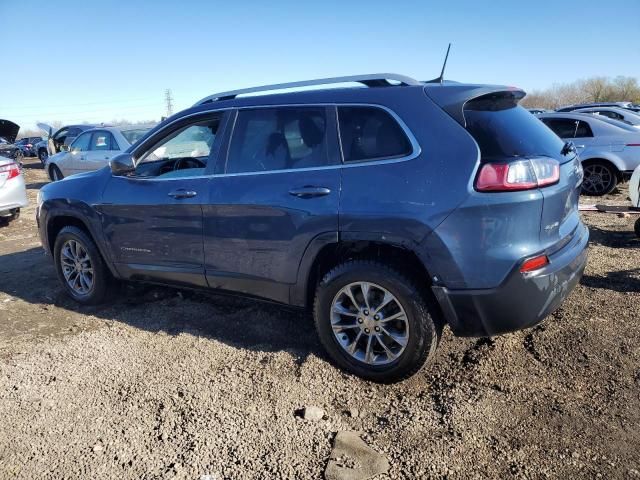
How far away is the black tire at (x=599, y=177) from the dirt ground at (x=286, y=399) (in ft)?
20.7

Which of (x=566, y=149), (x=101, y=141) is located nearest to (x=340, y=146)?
(x=566, y=149)

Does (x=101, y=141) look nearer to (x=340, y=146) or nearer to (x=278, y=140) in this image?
(x=278, y=140)

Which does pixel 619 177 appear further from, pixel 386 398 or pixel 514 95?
pixel 386 398

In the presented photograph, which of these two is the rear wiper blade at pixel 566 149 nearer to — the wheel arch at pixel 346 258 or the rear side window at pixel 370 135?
the rear side window at pixel 370 135

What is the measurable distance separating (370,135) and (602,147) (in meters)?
8.50

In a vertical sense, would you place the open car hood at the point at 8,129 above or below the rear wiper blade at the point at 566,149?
above

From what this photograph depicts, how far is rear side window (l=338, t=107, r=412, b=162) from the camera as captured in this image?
3.05 meters

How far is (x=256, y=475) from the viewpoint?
2.46 m

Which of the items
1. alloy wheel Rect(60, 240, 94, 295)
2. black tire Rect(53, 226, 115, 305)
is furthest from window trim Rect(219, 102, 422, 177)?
alloy wheel Rect(60, 240, 94, 295)

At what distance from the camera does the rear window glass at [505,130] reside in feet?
9.46

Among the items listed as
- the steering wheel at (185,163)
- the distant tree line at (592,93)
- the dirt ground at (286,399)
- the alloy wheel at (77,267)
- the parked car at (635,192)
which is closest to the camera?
the dirt ground at (286,399)

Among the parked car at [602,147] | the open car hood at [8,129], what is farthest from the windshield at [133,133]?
the parked car at [602,147]

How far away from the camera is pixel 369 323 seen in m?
3.20

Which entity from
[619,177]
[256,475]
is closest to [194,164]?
[256,475]
